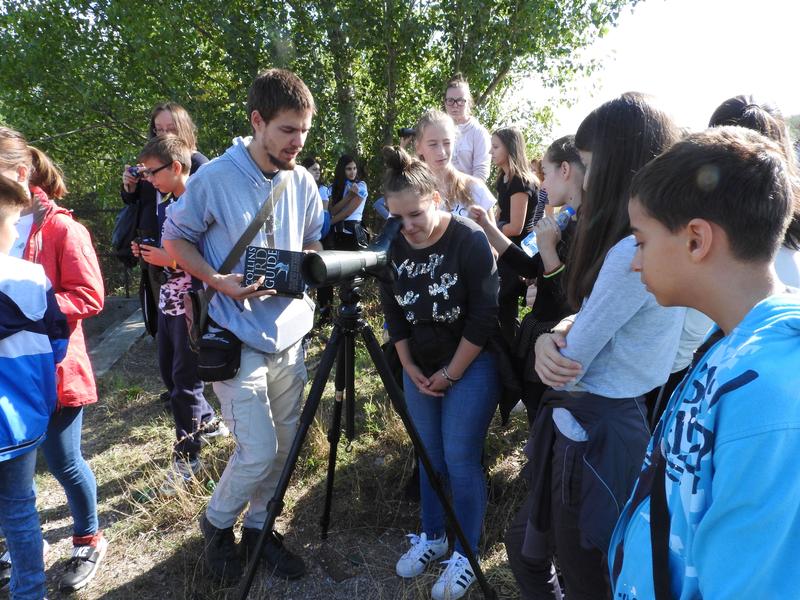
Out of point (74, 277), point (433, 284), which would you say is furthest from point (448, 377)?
point (74, 277)

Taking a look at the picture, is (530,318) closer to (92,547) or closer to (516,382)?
(516,382)

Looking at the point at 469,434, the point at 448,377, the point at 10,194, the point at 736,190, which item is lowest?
the point at 469,434

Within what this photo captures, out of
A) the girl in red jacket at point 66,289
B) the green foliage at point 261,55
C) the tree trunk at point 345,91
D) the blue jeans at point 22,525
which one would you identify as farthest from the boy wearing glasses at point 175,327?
the tree trunk at point 345,91

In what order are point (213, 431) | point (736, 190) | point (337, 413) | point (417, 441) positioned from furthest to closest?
point (213, 431) → point (337, 413) → point (417, 441) → point (736, 190)

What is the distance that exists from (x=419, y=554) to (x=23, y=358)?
179 centimetres

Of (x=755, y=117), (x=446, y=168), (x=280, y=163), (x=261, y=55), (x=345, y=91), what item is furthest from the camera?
(x=345, y=91)

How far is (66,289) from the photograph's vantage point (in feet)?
8.07

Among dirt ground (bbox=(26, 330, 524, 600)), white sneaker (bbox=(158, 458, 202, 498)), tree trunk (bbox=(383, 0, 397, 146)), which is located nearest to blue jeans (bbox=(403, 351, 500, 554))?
dirt ground (bbox=(26, 330, 524, 600))

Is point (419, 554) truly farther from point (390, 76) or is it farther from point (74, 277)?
point (390, 76)

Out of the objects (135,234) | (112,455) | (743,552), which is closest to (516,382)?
(743,552)

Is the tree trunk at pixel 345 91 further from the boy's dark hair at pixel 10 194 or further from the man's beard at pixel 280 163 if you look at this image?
the boy's dark hair at pixel 10 194

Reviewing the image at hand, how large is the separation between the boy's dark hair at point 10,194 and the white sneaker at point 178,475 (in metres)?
1.66

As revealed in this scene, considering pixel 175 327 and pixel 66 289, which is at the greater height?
pixel 66 289

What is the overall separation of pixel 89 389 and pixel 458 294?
1.66 meters
